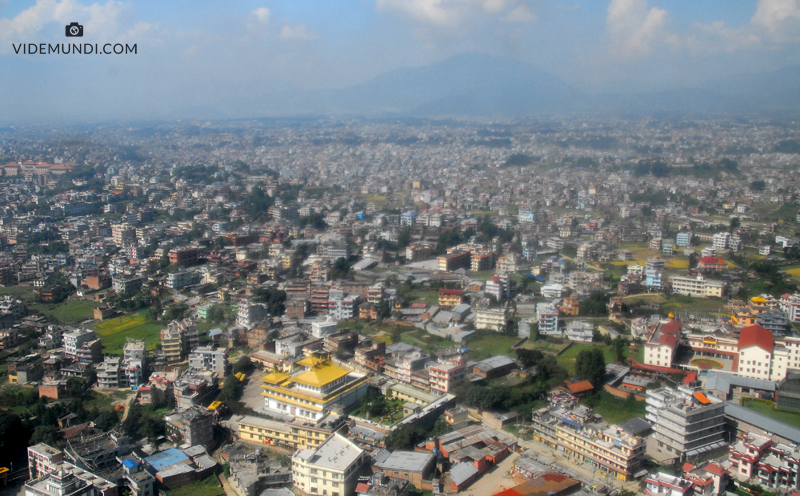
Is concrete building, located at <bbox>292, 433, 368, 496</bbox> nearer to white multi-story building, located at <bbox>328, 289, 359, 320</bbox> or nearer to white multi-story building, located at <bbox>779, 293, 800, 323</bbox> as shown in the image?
white multi-story building, located at <bbox>328, 289, 359, 320</bbox>

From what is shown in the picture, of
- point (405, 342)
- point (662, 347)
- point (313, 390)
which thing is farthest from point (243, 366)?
point (662, 347)

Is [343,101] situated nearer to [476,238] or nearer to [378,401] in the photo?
[476,238]

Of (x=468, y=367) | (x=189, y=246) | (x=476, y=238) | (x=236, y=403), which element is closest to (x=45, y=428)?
(x=236, y=403)

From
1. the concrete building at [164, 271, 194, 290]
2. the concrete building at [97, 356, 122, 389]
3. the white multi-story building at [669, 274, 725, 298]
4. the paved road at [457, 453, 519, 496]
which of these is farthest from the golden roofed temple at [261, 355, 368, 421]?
the white multi-story building at [669, 274, 725, 298]

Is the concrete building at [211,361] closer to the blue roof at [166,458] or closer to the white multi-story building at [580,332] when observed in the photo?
the blue roof at [166,458]

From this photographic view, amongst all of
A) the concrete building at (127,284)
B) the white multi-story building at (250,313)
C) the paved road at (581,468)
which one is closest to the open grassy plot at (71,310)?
the concrete building at (127,284)

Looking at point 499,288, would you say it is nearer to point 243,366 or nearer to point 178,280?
point 243,366
